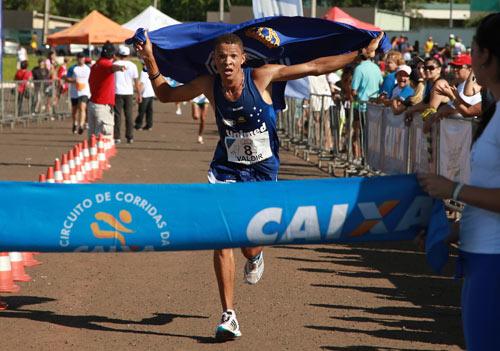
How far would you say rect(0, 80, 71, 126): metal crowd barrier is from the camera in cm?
3249

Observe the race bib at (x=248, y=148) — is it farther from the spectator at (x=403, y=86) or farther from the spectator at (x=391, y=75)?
the spectator at (x=391, y=75)

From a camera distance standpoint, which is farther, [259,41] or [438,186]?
[259,41]

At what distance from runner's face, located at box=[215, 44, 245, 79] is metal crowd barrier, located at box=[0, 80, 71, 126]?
24070 mm

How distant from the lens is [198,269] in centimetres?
1118

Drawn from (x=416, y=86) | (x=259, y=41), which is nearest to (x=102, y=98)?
(x=416, y=86)

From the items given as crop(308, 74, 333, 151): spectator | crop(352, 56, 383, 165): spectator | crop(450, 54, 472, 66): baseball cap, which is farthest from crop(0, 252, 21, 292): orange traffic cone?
crop(308, 74, 333, 151): spectator

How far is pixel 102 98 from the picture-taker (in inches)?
837

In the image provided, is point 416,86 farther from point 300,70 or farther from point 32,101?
point 32,101

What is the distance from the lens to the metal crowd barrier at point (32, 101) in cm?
3249

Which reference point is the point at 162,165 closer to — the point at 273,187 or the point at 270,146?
the point at 270,146

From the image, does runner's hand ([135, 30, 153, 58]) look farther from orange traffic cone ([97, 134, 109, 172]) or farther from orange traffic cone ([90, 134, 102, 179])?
orange traffic cone ([97, 134, 109, 172])

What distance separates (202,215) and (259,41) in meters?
3.99

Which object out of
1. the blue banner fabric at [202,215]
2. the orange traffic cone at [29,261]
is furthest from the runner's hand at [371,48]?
the orange traffic cone at [29,261]

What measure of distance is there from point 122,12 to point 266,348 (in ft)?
389
